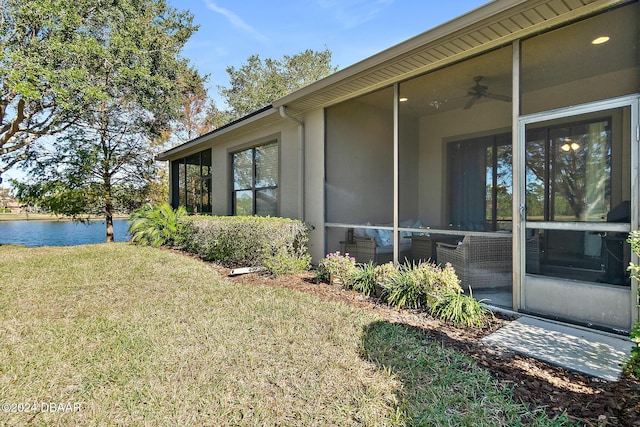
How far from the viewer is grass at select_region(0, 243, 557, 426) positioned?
6.67 ft

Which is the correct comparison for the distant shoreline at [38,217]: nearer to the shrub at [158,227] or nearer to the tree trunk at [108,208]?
the tree trunk at [108,208]

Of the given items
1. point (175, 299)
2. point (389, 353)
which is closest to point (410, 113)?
point (389, 353)

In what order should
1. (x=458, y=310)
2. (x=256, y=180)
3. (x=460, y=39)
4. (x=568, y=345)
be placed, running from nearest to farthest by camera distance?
(x=568, y=345)
(x=458, y=310)
(x=460, y=39)
(x=256, y=180)

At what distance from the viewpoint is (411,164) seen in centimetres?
580

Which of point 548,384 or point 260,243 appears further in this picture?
point 260,243

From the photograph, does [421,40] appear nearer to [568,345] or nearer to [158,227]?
[568,345]

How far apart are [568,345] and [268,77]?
24570 mm

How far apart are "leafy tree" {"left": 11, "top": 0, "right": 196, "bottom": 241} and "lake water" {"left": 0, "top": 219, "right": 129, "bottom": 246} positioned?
0.56 metres

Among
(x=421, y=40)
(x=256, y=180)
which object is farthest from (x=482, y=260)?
(x=256, y=180)

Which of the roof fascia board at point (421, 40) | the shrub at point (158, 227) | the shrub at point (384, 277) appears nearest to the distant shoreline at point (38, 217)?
the shrub at point (158, 227)

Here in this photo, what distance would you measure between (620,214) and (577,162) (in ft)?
2.40

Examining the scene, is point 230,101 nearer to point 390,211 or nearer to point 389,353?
point 390,211

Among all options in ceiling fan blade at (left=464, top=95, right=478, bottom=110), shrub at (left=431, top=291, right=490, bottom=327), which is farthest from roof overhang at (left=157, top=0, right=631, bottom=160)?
shrub at (left=431, top=291, right=490, bottom=327)

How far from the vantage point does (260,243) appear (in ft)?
19.6
